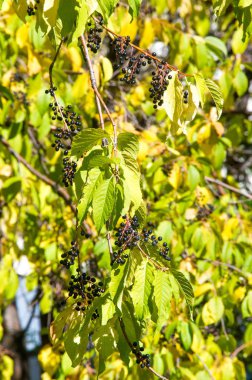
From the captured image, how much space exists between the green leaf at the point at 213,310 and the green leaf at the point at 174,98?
1.56 meters

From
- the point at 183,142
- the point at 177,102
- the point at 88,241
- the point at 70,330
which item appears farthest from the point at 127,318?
the point at 183,142

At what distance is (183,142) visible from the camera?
11.1 ft

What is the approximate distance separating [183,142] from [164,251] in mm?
1943

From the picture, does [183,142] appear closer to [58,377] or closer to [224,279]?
[224,279]

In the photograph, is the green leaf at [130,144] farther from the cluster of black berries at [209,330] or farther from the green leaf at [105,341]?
the cluster of black berries at [209,330]

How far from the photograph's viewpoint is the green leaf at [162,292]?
4.48ft

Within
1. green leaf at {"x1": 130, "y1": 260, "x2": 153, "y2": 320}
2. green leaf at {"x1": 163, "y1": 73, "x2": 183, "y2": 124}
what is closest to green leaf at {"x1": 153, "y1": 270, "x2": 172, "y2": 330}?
green leaf at {"x1": 130, "y1": 260, "x2": 153, "y2": 320}

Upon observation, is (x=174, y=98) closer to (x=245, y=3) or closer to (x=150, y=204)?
(x=245, y=3)

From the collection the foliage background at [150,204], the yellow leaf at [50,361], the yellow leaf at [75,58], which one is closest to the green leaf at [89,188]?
the foliage background at [150,204]

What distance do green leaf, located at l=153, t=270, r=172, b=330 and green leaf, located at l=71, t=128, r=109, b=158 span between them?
0.32 metres

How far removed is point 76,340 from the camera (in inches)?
57.9

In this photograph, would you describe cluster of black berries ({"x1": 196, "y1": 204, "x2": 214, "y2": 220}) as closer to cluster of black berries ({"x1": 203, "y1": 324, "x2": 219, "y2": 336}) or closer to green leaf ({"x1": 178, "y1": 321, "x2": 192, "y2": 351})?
green leaf ({"x1": 178, "y1": 321, "x2": 192, "y2": 351})

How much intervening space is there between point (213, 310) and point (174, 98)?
62.7 inches

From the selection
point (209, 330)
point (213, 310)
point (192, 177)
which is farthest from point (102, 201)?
point (209, 330)
